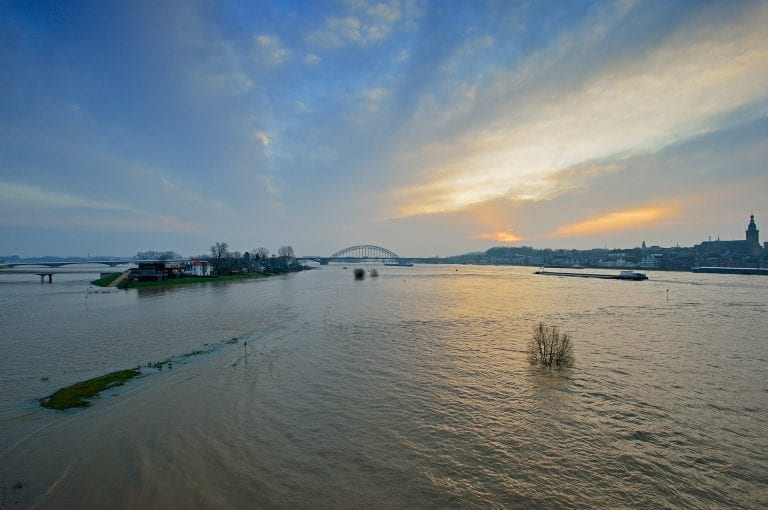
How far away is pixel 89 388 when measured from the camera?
1402cm

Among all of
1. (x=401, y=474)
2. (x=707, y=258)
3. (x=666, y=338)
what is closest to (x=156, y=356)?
(x=401, y=474)

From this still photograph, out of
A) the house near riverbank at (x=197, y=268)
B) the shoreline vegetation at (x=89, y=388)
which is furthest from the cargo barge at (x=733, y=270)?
the house near riverbank at (x=197, y=268)

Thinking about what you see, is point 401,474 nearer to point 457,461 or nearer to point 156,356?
point 457,461

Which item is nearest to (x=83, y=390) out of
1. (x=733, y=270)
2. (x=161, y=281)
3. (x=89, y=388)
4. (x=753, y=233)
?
(x=89, y=388)

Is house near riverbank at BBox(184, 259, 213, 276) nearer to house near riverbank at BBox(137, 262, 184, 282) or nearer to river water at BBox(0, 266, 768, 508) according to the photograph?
house near riverbank at BBox(137, 262, 184, 282)

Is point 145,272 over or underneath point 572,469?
over

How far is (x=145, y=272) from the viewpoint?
69.6 metres

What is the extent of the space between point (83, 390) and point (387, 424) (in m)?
11.9

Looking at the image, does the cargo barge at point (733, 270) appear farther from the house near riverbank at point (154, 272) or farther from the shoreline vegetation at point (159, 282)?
the house near riverbank at point (154, 272)

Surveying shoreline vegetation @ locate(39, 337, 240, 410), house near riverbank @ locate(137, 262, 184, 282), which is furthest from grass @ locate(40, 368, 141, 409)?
house near riverbank @ locate(137, 262, 184, 282)

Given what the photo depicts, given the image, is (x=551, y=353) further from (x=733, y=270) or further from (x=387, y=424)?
(x=733, y=270)

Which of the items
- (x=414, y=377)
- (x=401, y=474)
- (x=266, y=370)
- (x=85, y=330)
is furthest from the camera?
(x=85, y=330)

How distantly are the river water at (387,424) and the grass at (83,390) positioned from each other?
505 mm

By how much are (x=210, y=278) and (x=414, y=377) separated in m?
78.1
